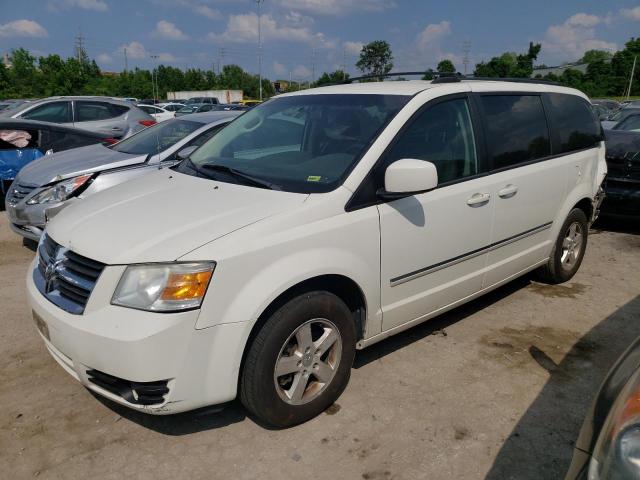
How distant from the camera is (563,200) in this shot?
4.55 metres

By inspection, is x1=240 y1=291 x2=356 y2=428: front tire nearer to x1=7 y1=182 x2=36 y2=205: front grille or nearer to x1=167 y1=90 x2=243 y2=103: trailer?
x1=7 y1=182 x2=36 y2=205: front grille

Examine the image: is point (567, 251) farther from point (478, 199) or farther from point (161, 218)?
point (161, 218)

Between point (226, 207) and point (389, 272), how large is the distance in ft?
3.35

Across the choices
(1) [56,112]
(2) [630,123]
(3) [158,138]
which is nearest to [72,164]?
(3) [158,138]

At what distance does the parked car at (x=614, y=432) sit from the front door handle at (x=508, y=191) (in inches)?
80.9

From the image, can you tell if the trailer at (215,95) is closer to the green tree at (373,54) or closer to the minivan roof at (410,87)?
the green tree at (373,54)

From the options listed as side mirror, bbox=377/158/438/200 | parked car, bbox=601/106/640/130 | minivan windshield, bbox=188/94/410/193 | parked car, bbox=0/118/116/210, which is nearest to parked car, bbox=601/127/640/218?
parked car, bbox=601/106/640/130

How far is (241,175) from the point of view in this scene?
3232 millimetres

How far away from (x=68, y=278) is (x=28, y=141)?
5694mm

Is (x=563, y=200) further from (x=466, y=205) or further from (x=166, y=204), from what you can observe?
(x=166, y=204)

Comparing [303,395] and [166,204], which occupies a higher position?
[166,204]

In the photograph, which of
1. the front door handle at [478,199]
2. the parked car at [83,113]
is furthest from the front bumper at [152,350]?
the parked car at [83,113]

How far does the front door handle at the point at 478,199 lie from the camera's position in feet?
11.6

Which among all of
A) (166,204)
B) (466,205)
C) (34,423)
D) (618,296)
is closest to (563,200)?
(618,296)
